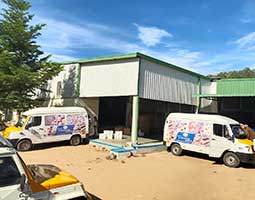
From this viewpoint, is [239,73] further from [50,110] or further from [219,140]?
[50,110]

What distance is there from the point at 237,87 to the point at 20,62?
52.6ft

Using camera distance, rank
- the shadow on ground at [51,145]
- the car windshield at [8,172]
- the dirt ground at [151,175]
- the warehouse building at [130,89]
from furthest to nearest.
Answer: the warehouse building at [130,89] → the shadow on ground at [51,145] → the dirt ground at [151,175] → the car windshield at [8,172]

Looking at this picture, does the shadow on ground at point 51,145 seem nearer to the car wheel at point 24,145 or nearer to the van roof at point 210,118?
the car wheel at point 24,145

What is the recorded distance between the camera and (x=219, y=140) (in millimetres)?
13430

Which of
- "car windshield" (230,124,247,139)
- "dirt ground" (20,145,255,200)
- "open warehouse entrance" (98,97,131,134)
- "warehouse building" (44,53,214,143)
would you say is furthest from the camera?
"open warehouse entrance" (98,97,131,134)

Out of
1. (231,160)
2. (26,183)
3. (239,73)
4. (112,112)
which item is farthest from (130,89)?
(239,73)

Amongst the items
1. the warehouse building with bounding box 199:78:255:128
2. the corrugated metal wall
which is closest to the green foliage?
the warehouse building with bounding box 199:78:255:128

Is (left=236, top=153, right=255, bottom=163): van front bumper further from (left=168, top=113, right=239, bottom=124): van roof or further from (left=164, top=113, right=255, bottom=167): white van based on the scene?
(left=168, top=113, right=239, bottom=124): van roof

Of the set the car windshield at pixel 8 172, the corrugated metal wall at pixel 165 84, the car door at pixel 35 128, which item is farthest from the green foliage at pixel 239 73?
the car windshield at pixel 8 172

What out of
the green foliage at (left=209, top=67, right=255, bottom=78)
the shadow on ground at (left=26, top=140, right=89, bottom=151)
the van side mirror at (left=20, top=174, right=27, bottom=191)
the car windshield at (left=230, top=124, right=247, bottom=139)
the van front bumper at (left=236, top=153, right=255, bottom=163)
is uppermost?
the green foliage at (left=209, top=67, right=255, bottom=78)

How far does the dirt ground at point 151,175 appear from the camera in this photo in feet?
27.2

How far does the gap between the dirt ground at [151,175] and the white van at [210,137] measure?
0.53 meters

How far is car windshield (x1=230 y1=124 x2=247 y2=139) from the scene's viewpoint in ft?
43.0

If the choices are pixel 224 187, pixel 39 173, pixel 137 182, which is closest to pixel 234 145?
pixel 224 187
